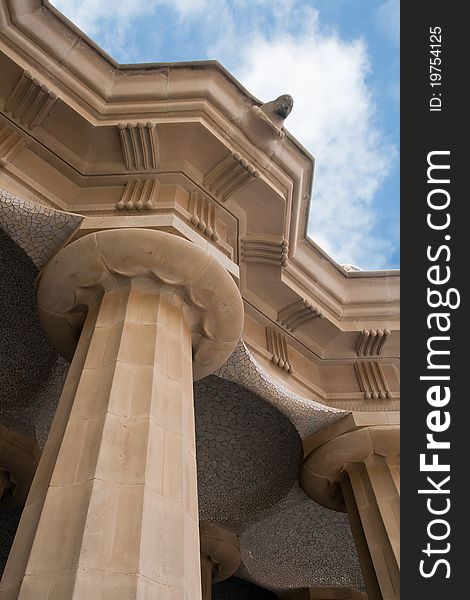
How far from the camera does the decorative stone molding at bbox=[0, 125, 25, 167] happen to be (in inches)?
247

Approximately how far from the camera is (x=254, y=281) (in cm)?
812

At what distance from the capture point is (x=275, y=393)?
6.81 metres

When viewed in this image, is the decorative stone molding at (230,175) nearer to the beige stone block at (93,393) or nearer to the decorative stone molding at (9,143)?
the decorative stone molding at (9,143)

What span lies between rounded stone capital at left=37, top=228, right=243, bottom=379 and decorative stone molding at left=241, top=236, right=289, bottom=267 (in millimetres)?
2483

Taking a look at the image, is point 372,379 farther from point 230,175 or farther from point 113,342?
point 113,342

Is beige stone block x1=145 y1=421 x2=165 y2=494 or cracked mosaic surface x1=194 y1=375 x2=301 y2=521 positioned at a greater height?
cracked mosaic surface x1=194 y1=375 x2=301 y2=521

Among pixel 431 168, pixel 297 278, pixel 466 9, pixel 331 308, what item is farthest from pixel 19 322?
pixel 466 9

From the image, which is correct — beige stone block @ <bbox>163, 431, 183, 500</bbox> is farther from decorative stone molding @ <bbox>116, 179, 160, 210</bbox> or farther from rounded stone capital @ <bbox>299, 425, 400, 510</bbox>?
rounded stone capital @ <bbox>299, 425, 400, 510</bbox>

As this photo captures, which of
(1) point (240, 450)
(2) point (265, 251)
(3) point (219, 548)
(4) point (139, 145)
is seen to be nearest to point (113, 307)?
(4) point (139, 145)

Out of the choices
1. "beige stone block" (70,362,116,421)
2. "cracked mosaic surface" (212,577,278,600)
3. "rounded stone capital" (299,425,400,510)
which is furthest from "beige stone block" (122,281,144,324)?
"cracked mosaic surface" (212,577,278,600)

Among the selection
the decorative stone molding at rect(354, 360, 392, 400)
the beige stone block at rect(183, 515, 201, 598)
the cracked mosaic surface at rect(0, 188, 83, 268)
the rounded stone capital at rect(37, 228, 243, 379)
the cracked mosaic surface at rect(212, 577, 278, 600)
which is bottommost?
the beige stone block at rect(183, 515, 201, 598)

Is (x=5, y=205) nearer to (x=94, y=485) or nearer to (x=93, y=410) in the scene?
(x=93, y=410)

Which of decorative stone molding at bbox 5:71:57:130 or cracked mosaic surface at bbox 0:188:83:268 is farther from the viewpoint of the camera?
decorative stone molding at bbox 5:71:57:130

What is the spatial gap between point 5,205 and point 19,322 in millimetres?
2526
